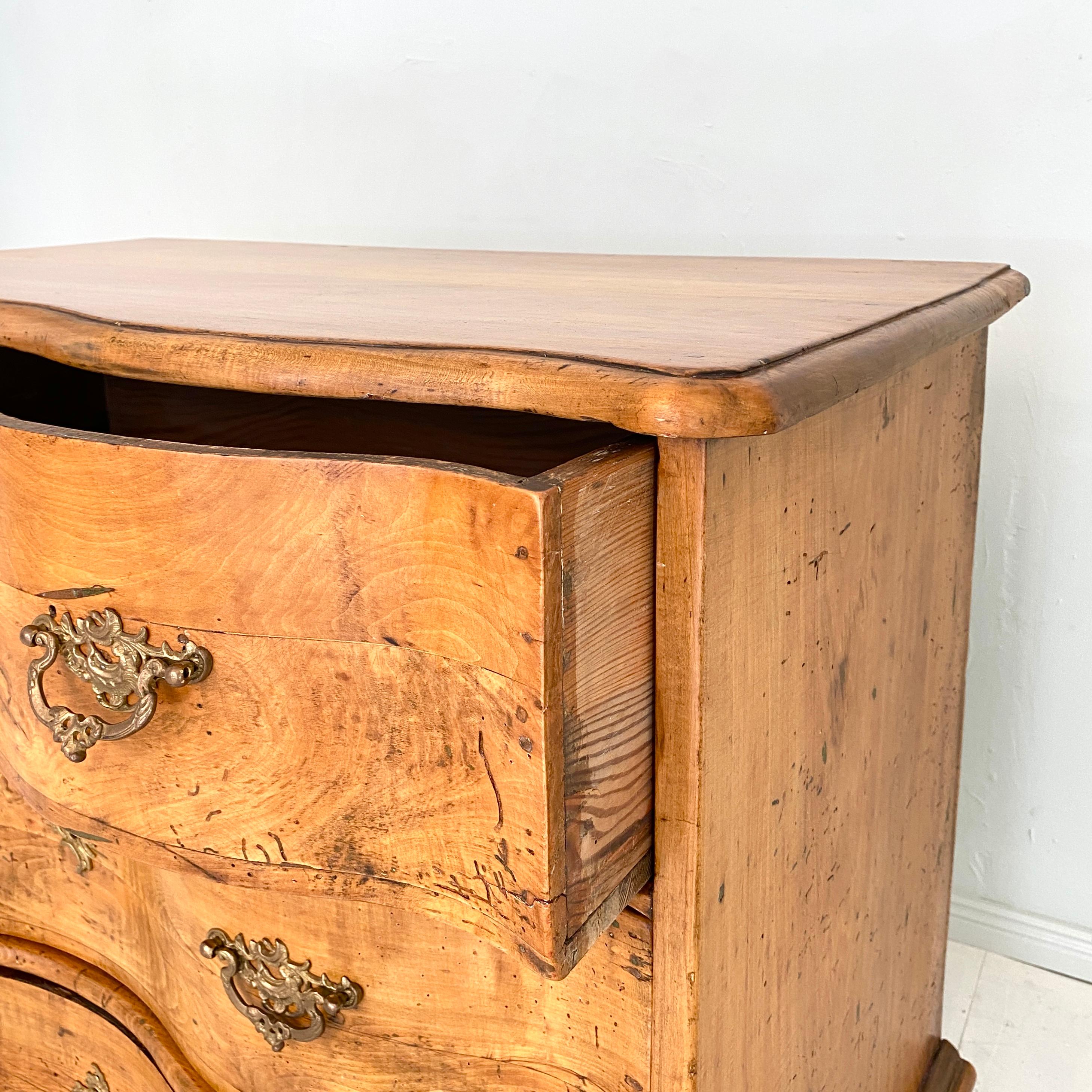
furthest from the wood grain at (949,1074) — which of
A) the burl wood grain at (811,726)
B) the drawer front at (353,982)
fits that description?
the drawer front at (353,982)

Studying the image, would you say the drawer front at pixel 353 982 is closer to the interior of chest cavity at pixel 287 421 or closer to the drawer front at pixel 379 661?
the drawer front at pixel 379 661

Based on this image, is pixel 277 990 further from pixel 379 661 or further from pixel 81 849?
pixel 379 661

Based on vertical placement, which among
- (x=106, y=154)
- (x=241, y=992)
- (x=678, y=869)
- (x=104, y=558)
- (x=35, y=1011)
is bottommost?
(x=35, y=1011)

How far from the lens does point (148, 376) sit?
61 cm

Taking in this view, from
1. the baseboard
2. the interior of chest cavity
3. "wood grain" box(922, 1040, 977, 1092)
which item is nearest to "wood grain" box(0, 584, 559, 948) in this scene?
the interior of chest cavity

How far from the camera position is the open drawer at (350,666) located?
48 cm

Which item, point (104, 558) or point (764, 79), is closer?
point (104, 558)

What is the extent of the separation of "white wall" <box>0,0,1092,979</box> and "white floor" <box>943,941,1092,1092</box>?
0.04 metres

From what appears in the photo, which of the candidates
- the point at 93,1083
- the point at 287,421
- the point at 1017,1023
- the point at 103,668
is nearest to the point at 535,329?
the point at 103,668

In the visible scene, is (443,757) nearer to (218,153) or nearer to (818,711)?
Result: (818,711)

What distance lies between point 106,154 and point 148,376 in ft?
4.36

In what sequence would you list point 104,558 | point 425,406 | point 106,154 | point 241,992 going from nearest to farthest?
point 104,558, point 241,992, point 425,406, point 106,154

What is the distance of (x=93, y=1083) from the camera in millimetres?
889

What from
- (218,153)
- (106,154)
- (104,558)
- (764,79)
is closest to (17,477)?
(104,558)
